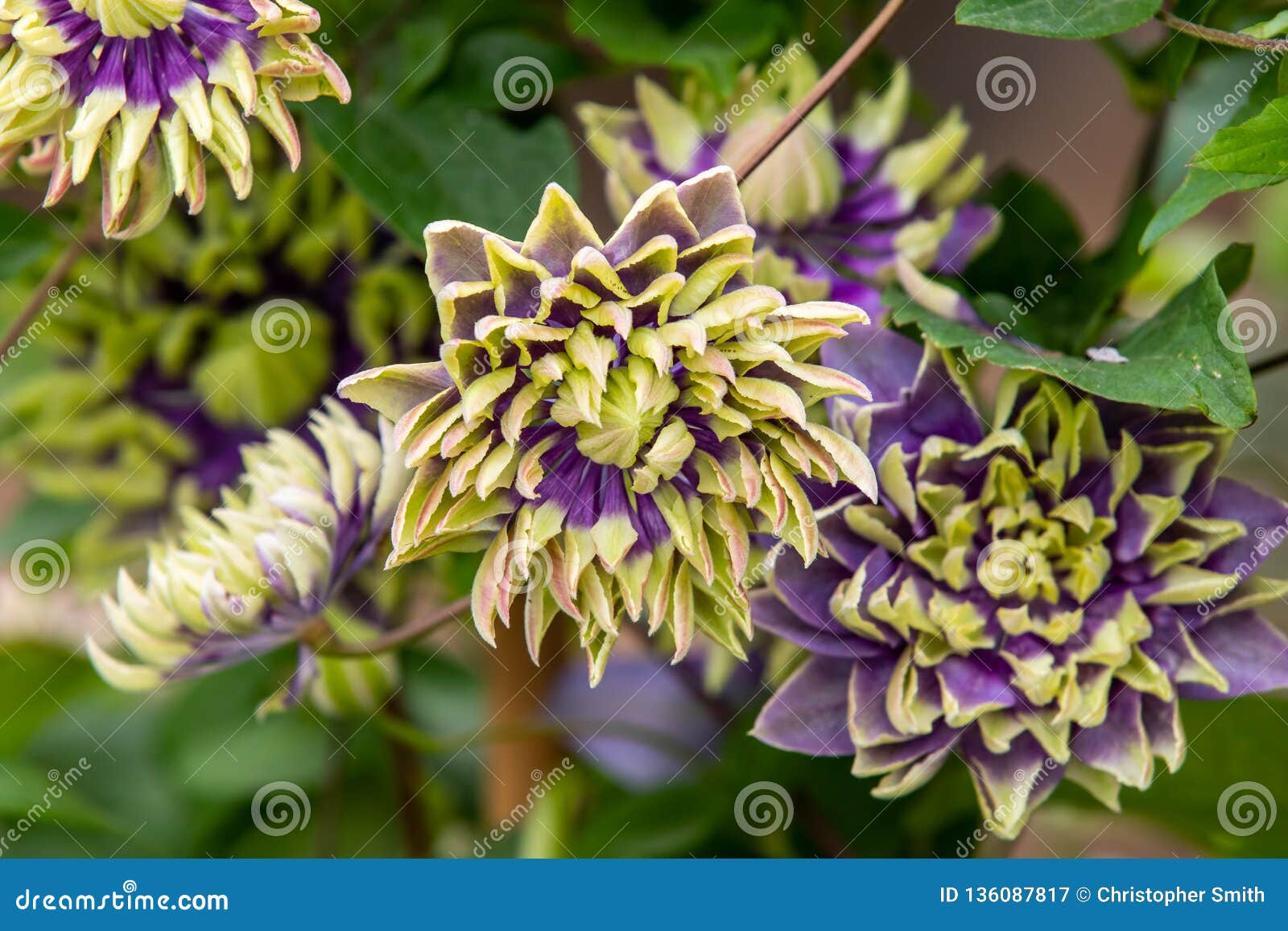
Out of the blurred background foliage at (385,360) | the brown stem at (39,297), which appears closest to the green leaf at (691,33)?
the blurred background foliage at (385,360)

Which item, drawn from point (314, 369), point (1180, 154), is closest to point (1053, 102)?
point (1180, 154)

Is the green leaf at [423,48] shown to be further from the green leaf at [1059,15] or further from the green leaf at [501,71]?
the green leaf at [1059,15]

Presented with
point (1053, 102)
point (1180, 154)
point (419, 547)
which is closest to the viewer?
point (419, 547)

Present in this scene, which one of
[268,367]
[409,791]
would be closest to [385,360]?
[268,367]

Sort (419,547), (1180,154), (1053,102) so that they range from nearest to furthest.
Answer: (419,547)
(1180,154)
(1053,102)

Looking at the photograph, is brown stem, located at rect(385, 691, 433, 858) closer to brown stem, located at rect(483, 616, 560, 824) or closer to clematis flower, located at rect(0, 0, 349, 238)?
brown stem, located at rect(483, 616, 560, 824)

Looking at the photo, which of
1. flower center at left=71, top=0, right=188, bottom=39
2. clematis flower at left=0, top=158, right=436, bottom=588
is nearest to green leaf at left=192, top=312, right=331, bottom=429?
clematis flower at left=0, top=158, right=436, bottom=588

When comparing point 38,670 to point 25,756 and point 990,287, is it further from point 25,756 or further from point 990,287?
point 990,287

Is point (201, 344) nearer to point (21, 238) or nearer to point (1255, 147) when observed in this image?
point (21, 238)
